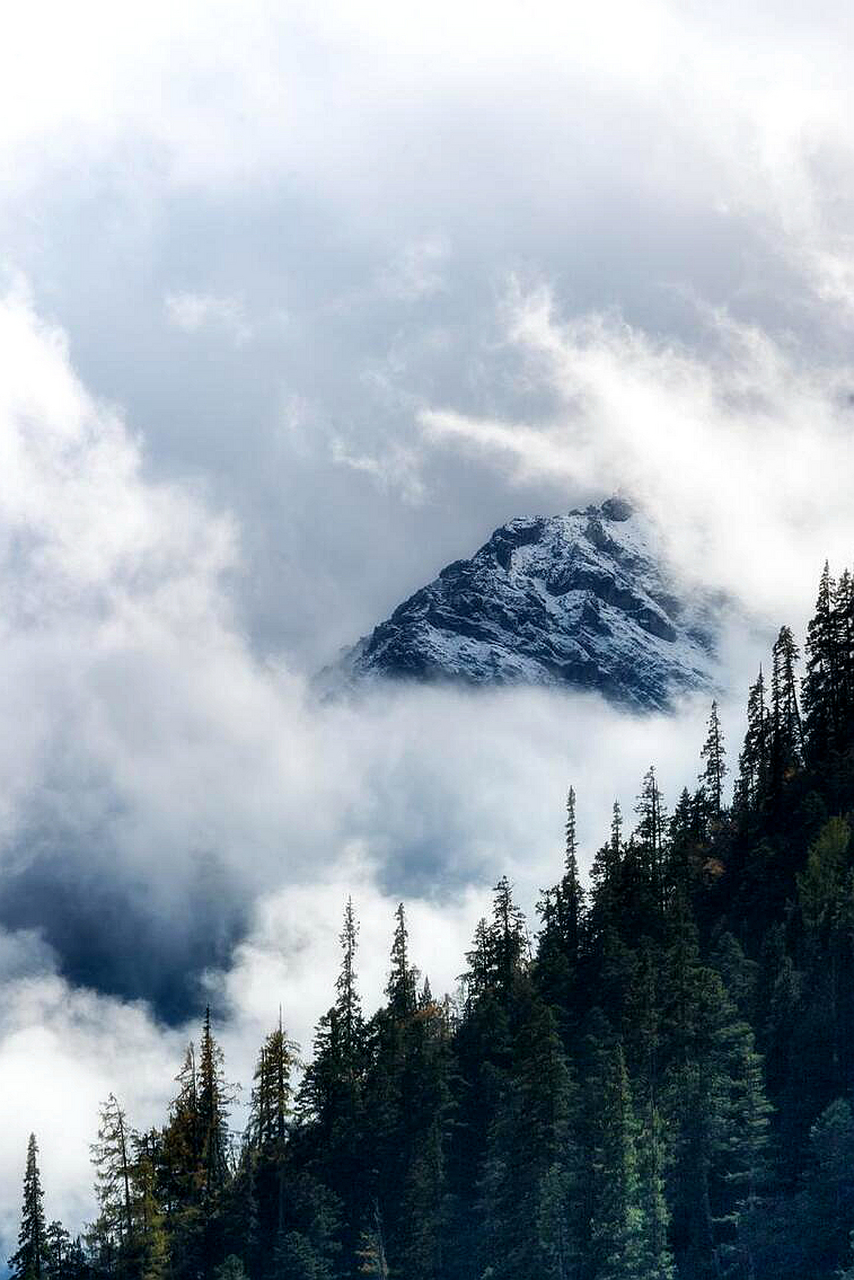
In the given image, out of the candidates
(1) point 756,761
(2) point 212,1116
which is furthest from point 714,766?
(2) point 212,1116

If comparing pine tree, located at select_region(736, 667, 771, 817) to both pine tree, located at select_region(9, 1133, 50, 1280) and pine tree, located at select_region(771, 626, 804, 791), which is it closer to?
pine tree, located at select_region(771, 626, 804, 791)

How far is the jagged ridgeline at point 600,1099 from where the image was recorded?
110m

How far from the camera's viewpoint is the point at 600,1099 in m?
113

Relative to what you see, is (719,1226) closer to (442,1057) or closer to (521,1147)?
(521,1147)

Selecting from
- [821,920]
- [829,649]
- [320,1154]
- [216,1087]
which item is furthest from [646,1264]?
[829,649]

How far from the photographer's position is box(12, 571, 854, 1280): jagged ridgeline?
110 meters

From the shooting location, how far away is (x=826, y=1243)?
103 m

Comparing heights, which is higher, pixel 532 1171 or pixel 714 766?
pixel 714 766

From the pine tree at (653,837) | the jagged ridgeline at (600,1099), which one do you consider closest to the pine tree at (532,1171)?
the jagged ridgeline at (600,1099)

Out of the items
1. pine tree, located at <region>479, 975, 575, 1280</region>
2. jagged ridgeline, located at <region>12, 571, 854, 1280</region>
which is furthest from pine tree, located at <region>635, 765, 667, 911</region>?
pine tree, located at <region>479, 975, 575, 1280</region>

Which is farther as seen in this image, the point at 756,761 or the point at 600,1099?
the point at 756,761

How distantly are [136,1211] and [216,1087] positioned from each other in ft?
51.7

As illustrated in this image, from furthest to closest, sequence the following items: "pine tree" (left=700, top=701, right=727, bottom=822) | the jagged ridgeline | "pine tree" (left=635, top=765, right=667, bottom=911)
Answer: "pine tree" (left=700, top=701, right=727, bottom=822) → "pine tree" (left=635, top=765, right=667, bottom=911) → the jagged ridgeline

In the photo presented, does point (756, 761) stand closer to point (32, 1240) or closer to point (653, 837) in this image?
point (653, 837)
